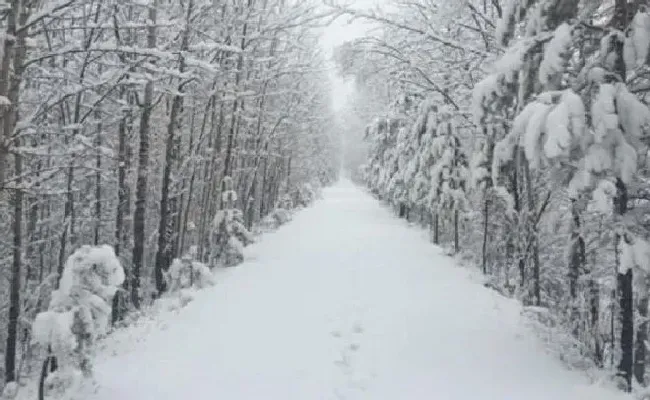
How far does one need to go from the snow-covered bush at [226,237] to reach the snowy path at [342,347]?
2.03 metres

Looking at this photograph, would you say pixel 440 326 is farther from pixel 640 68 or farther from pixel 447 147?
pixel 447 147

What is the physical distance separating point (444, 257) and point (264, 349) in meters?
9.00

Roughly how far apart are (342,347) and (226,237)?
8411 mm

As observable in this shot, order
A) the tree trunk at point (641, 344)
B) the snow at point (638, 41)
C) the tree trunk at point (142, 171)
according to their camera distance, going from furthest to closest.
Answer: the tree trunk at point (142, 171) < the tree trunk at point (641, 344) < the snow at point (638, 41)

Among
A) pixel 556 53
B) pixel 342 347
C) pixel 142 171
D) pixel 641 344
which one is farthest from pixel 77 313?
pixel 641 344

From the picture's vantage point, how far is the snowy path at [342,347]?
537cm

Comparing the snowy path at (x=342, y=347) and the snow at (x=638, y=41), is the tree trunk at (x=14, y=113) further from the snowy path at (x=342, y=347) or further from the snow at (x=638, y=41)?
the snow at (x=638, y=41)


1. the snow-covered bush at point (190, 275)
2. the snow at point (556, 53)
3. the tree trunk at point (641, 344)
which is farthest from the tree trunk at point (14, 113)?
the tree trunk at point (641, 344)

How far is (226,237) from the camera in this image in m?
14.5

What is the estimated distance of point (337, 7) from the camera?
8.03m

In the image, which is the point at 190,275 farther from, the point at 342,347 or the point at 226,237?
the point at 342,347

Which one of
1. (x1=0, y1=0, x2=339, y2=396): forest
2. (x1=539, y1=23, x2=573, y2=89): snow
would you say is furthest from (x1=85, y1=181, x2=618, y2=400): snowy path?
(x1=539, y1=23, x2=573, y2=89): snow

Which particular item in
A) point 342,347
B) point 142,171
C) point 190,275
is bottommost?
point 190,275

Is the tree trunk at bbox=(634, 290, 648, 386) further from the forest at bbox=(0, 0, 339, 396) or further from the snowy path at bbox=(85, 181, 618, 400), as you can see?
the forest at bbox=(0, 0, 339, 396)
